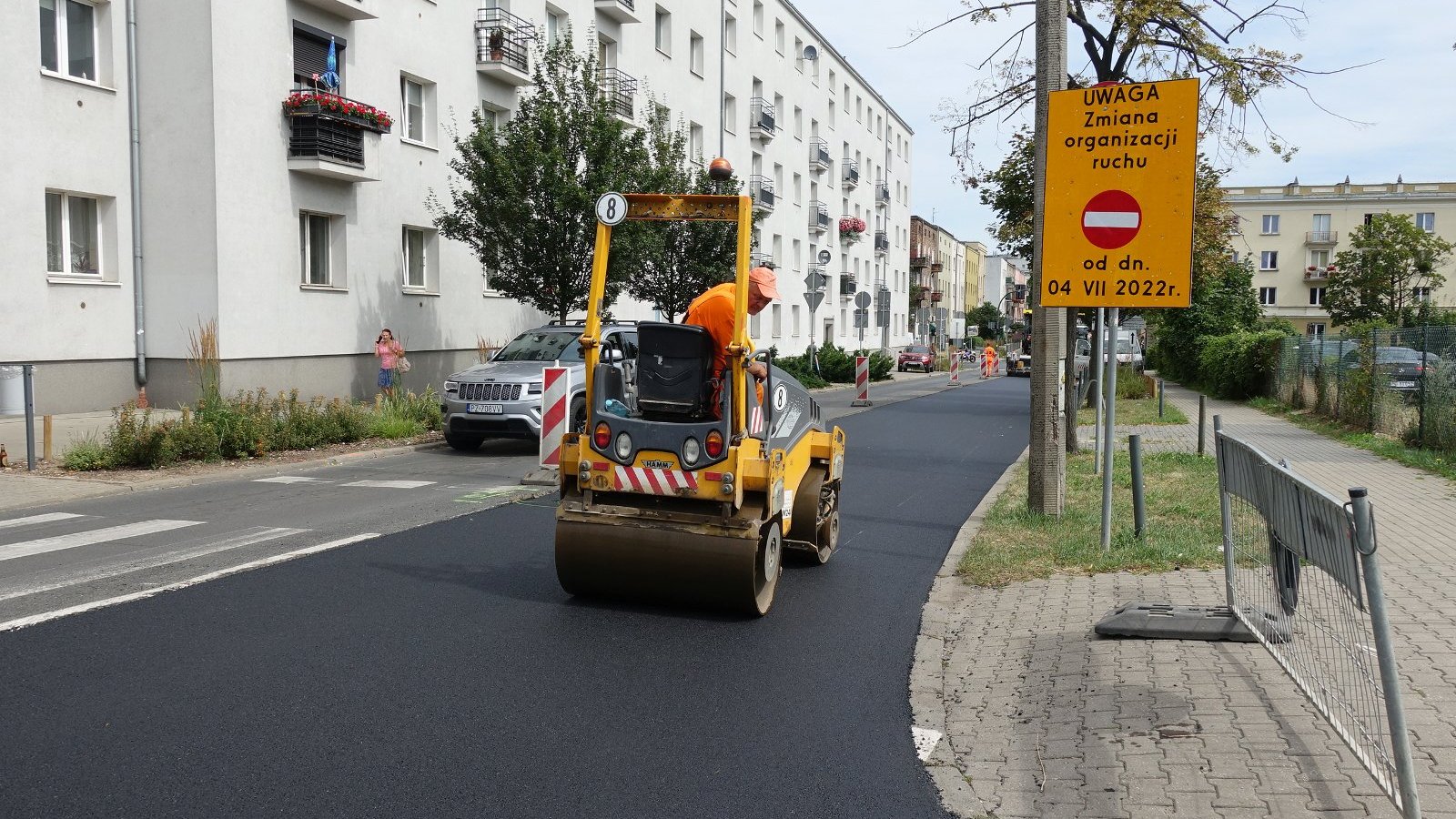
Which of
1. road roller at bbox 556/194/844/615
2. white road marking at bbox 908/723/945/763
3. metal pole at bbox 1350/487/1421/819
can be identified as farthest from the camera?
road roller at bbox 556/194/844/615

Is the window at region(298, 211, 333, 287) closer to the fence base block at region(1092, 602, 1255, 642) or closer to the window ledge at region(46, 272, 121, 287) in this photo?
the window ledge at region(46, 272, 121, 287)

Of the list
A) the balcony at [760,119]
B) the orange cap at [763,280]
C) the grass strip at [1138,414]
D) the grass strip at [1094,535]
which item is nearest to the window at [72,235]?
the grass strip at [1094,535]

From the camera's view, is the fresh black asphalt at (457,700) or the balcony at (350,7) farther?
the balcony at (350,7)

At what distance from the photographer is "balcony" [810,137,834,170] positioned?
53.8 meters

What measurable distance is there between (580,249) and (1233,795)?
1793 centimetres

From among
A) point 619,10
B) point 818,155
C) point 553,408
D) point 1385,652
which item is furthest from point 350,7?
point 818,155

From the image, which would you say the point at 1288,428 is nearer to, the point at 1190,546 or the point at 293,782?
the point at 1190,546

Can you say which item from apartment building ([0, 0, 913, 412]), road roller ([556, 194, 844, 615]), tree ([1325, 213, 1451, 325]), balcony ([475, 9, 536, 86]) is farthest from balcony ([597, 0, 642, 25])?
tree ([1325, 213, 1451, 325])

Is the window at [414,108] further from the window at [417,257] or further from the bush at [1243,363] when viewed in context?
the bush at [1243,363]

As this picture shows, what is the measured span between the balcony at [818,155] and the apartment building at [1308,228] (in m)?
41.6

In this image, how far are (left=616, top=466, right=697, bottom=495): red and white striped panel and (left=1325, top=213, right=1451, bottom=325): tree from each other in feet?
183

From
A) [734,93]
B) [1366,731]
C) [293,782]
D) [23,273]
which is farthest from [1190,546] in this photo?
[734,93]

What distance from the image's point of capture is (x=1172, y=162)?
7387 millimetres

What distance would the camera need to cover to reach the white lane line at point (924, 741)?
4406 mm
